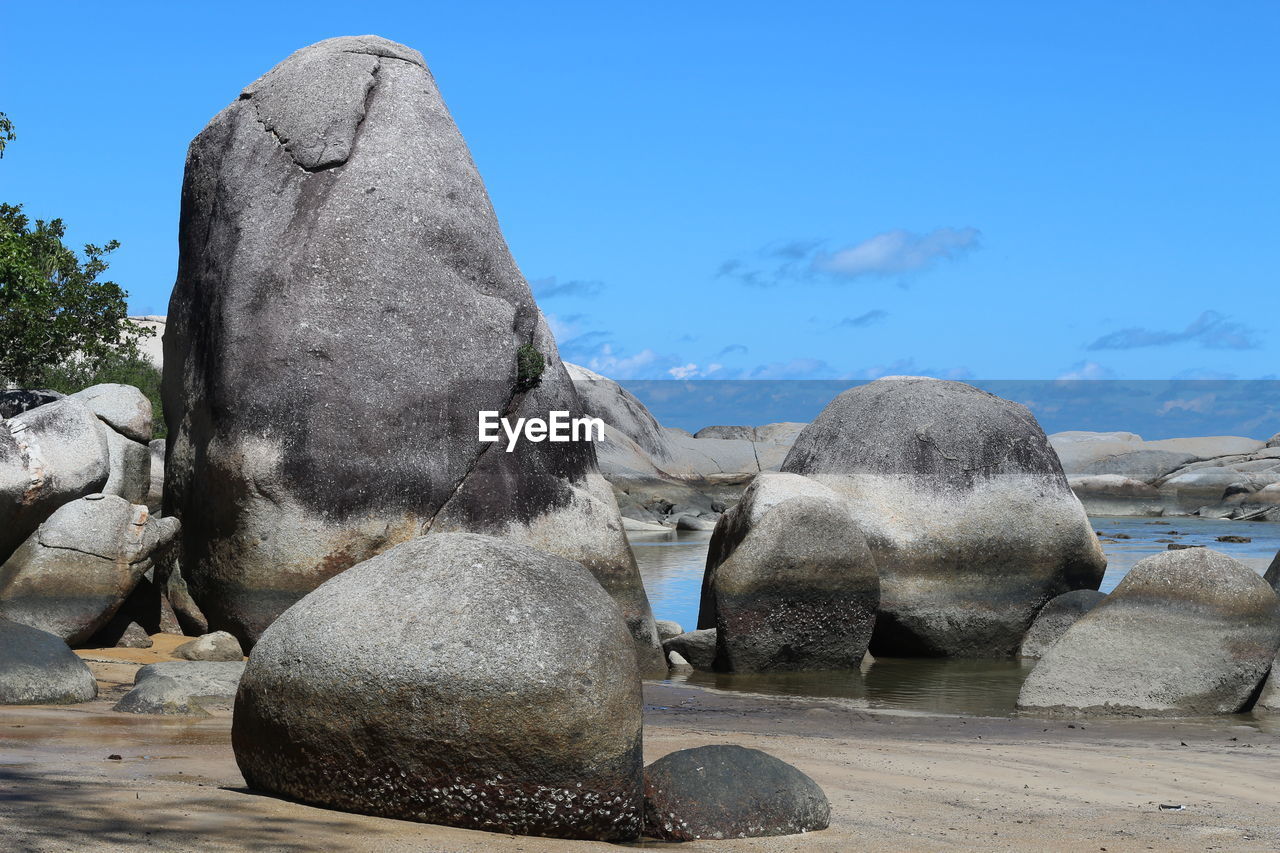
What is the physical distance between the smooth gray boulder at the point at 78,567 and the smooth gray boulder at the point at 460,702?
297 inches

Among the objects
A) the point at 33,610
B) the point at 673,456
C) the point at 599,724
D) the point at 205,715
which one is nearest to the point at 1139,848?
the point at 599,724

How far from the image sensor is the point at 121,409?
15.6 meters

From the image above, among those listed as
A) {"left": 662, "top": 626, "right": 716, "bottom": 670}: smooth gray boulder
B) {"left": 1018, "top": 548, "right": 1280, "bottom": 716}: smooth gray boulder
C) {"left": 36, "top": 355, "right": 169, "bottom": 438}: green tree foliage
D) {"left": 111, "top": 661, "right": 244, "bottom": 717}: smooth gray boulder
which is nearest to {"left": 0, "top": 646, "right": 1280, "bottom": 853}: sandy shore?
{"left": 111, "top": 661, "right": 244, "bottom": 717}: smooth gray boulder

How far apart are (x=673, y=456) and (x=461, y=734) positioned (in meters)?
42.9

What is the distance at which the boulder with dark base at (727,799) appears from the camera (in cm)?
643

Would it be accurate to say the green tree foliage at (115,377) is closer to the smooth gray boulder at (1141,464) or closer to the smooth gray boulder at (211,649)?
the smooth gray boulder at (211,649)

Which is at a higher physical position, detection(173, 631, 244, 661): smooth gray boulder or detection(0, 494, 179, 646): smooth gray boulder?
detection(0, 494, 179, 646): smooth gray boulder

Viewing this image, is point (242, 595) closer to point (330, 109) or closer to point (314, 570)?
point (314, 570)

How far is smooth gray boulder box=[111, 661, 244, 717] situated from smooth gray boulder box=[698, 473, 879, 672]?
5.58m

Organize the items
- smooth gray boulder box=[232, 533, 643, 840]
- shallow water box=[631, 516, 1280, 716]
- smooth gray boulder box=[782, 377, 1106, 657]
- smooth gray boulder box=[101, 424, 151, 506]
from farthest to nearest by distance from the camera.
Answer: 1. smooth gray boulder box=[782, 377, 1106, 657]
2. smooth gray boulder box=[101, 424, 151, 506]
3. shallow water box=[631, 516, 1280, 716]
4. smooth gray boulder box=[232, 533, 643, 840]

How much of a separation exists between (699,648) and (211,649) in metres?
4.76

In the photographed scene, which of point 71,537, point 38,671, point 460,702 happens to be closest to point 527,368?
point 71,537

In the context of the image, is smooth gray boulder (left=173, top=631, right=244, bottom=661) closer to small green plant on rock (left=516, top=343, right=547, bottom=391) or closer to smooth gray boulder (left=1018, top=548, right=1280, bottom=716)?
small green plant on rock (left=516, top=343, right=547, bottom=391)

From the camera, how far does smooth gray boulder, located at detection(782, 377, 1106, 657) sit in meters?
15.5
